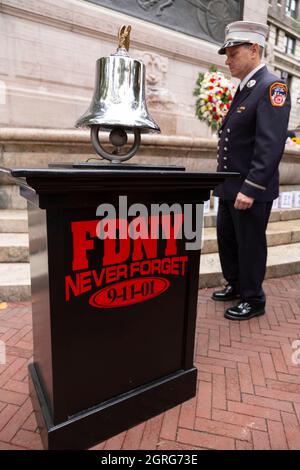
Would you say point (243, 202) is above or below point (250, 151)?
below

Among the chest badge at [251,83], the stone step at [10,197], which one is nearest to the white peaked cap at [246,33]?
the chest badge at [251,83]

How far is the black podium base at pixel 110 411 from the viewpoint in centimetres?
154

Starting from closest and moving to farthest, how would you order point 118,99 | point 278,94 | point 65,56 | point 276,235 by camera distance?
point 118,99, point 278,94, point 276,235, point 65,56

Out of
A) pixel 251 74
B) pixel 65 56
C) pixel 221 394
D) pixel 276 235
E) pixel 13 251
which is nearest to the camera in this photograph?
pixel 221 394

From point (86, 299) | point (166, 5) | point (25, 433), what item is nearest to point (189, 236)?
point (86, 299)

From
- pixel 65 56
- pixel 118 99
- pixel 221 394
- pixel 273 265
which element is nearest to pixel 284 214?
pixel 273 265

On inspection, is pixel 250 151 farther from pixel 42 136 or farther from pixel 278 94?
pixel 42 136

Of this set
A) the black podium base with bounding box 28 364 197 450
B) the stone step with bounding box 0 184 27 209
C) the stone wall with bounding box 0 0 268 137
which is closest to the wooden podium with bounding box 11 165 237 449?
the black podium base with bounding box 28 364 197 450

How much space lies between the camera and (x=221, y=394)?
209cm

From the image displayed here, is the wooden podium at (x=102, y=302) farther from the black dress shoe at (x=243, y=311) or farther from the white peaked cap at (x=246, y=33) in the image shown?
the white peaked cap at (x=246, y=33)

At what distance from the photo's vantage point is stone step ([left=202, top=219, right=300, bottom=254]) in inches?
166
